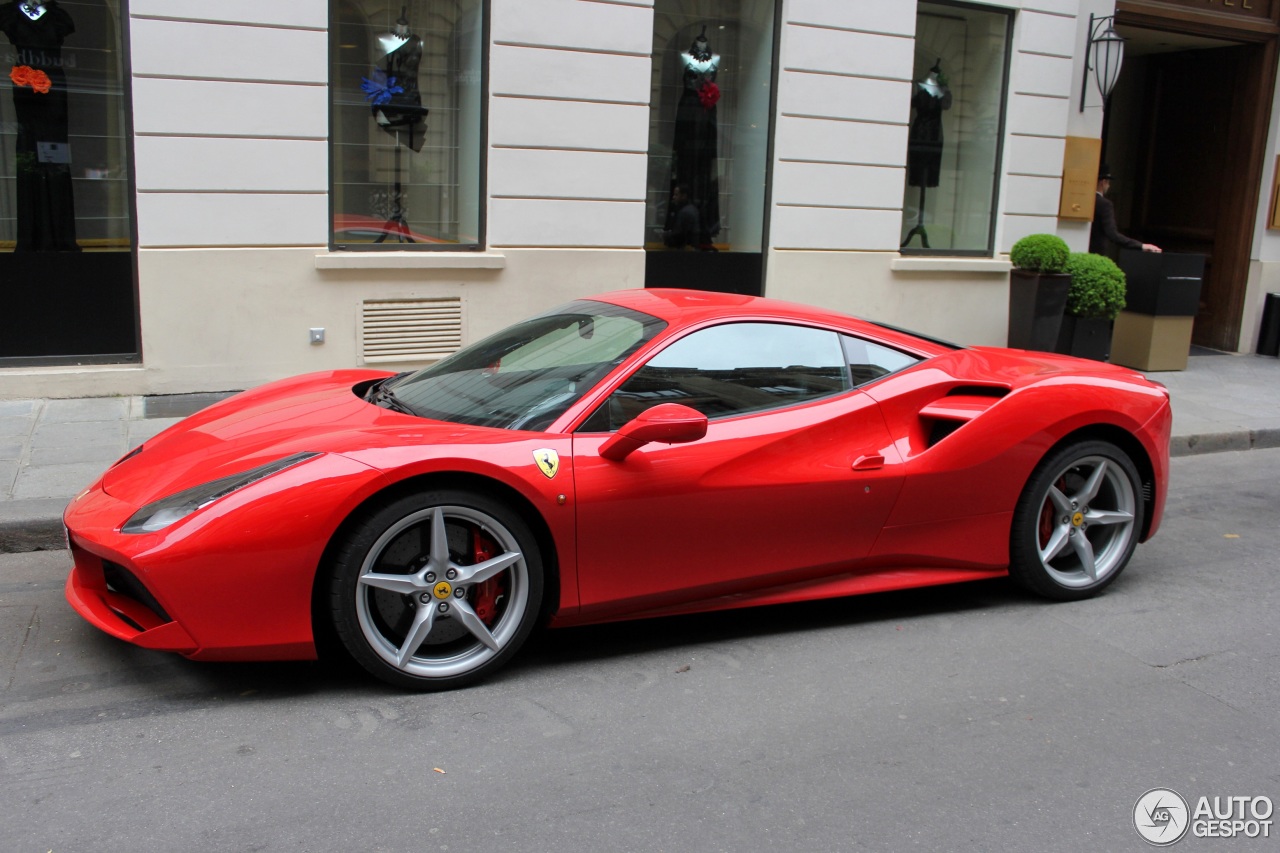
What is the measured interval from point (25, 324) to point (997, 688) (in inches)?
297

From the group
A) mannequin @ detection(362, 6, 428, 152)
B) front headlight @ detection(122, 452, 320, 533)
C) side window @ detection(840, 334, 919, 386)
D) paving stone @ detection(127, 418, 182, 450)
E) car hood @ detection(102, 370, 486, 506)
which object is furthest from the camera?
mannequin @ detection(362, 6, 428, 152)

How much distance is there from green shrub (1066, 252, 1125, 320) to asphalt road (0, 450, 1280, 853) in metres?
6.54

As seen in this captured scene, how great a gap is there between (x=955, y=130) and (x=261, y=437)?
9772 millimetres

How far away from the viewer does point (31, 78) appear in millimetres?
8672

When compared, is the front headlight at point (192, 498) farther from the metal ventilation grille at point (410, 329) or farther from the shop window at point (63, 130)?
the shop window at point (63, 130)

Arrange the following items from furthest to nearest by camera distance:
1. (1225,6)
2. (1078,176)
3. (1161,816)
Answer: (1225,6) < (1078,176) < (1161,816)

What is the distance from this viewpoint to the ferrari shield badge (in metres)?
4.00

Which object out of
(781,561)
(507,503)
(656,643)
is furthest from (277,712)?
(781,561)

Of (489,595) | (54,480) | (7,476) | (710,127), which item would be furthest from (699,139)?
(489,595)

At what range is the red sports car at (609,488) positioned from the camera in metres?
3.74

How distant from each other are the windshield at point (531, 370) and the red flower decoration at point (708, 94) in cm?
646

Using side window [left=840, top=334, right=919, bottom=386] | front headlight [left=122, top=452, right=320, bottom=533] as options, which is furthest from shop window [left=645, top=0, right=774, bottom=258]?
front headlight [left=122, top=452, right=320, bottom=533]

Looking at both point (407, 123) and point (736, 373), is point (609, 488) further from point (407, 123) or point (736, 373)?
point (407, 123)

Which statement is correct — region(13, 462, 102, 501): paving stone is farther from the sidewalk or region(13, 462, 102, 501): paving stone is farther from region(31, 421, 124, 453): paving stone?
region(31, 421, 124, 453): paving stone
